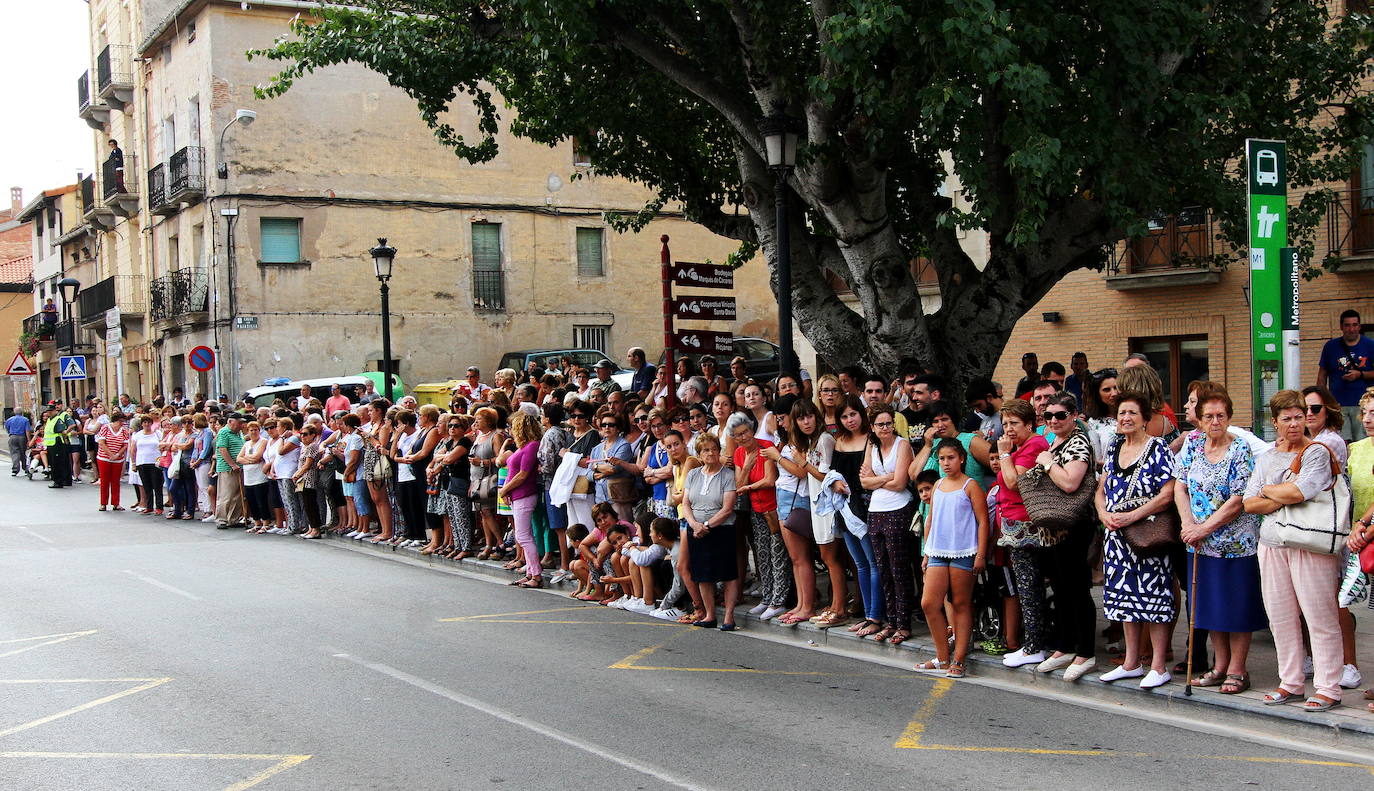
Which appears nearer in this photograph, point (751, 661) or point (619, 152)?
point (751, 661)

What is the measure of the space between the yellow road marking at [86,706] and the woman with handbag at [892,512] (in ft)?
16.7

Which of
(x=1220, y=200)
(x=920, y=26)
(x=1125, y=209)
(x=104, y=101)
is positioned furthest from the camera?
(x=104, y=101)

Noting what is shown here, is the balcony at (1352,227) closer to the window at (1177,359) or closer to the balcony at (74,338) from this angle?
the window at (1177,359)

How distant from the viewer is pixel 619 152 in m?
15.6

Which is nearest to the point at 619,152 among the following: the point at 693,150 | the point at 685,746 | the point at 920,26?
the point at 693,150

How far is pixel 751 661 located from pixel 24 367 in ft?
110

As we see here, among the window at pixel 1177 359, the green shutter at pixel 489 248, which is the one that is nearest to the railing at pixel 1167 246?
the window at pixel 1177 359

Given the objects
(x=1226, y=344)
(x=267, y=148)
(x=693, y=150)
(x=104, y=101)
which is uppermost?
(x=104, y=101)

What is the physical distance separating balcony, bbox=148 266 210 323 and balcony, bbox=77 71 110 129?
9.45m

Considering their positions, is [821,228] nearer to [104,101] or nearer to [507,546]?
[507,546]

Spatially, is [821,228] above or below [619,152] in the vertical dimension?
below

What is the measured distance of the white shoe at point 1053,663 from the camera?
8.43 meters

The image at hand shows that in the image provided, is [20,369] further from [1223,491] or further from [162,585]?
[1223,491]

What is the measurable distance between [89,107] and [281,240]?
570 inches
